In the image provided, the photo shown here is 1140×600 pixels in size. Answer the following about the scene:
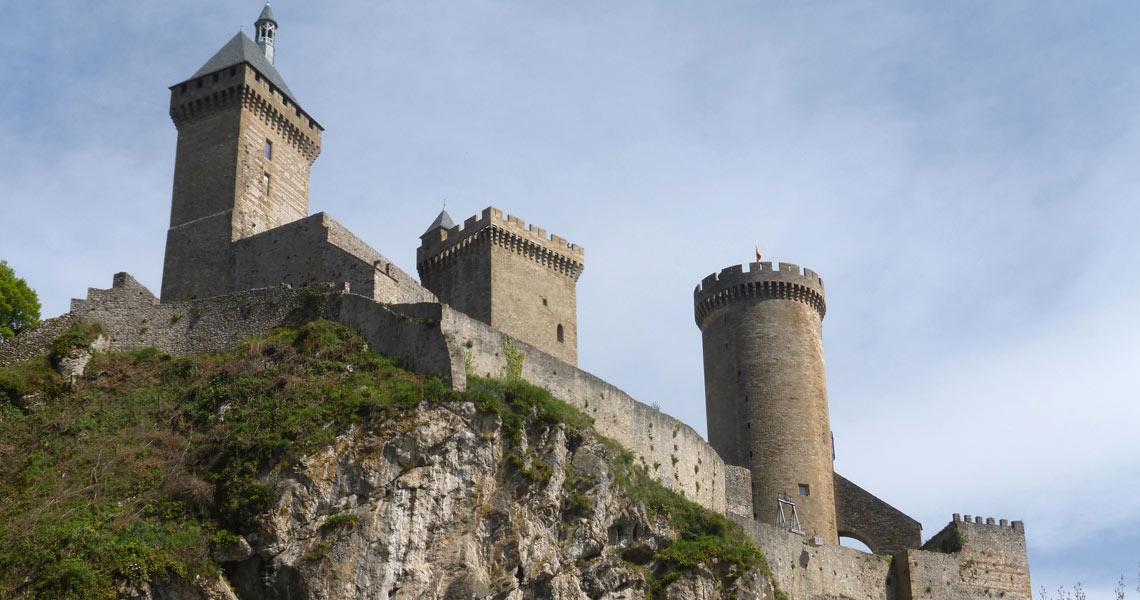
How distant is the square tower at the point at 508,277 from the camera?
4300 centimetres

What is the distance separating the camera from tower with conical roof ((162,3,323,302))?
41156 mm

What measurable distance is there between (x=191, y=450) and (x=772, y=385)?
22.4m

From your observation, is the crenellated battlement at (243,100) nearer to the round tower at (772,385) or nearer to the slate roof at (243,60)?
the slate roof at (243,60)

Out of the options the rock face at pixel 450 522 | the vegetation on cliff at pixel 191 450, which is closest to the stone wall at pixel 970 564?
the vegetation on cliff at pixel 191 450

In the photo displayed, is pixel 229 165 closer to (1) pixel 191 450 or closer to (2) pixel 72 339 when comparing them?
(2) pixel 72 339

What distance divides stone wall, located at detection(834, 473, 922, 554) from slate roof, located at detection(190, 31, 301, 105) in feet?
73.8

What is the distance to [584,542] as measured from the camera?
33438 millimetres

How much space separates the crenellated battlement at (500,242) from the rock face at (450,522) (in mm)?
10689

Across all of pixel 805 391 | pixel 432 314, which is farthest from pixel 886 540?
pixel 432 314

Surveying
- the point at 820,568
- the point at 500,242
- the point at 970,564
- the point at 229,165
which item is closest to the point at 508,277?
the point at 500,242

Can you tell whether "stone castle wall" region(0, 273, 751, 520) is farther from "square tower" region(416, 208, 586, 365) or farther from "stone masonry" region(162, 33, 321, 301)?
"square tower" region(416, 208, 586, 365)

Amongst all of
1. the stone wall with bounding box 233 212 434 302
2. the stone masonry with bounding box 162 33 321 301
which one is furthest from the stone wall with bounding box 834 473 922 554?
the stone masonry with bounding box 162 33 321 301

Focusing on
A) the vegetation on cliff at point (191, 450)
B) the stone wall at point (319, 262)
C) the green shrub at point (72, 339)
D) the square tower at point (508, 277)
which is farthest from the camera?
the square tower at point (508, 277)

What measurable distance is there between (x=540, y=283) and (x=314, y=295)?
31.7ft
